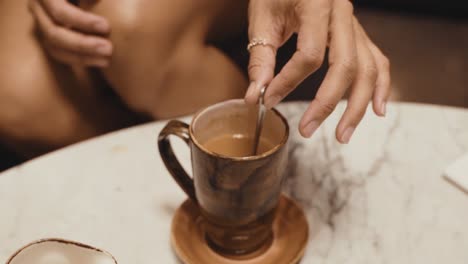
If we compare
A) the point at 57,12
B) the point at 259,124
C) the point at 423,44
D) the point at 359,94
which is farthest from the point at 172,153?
the point at 423,44

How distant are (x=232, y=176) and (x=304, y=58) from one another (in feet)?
0.43

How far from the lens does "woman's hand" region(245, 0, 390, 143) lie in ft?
1.85

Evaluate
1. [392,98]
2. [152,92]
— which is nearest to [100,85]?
[152,92]

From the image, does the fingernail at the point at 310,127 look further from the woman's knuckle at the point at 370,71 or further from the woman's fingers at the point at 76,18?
the woman's fingers at the point at 76,18

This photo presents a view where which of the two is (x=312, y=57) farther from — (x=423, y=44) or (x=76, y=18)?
(x=423, y=44)

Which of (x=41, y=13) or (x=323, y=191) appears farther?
(x=41, y=13)

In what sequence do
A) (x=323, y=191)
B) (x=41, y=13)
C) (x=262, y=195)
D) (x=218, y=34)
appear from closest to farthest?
(x=262, y=195) < (x=323, y=191) < (x=41, y=13) < (x=218, y=34)

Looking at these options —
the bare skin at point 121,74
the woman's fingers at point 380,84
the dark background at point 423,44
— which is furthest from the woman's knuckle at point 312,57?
the dark background at point 423,44

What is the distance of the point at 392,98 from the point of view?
1.30 meters

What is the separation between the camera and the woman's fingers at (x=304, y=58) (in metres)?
0.56

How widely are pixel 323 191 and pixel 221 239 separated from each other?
151 mm

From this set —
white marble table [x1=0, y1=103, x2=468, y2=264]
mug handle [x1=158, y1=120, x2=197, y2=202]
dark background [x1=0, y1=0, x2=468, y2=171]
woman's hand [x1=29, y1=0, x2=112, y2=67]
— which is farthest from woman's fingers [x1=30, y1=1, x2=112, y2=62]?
dark background [x1=0, y1=0, x2=468, y2=171]

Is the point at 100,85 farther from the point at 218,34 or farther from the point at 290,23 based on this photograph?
the point at 290,23

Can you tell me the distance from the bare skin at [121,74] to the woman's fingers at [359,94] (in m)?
0.27
